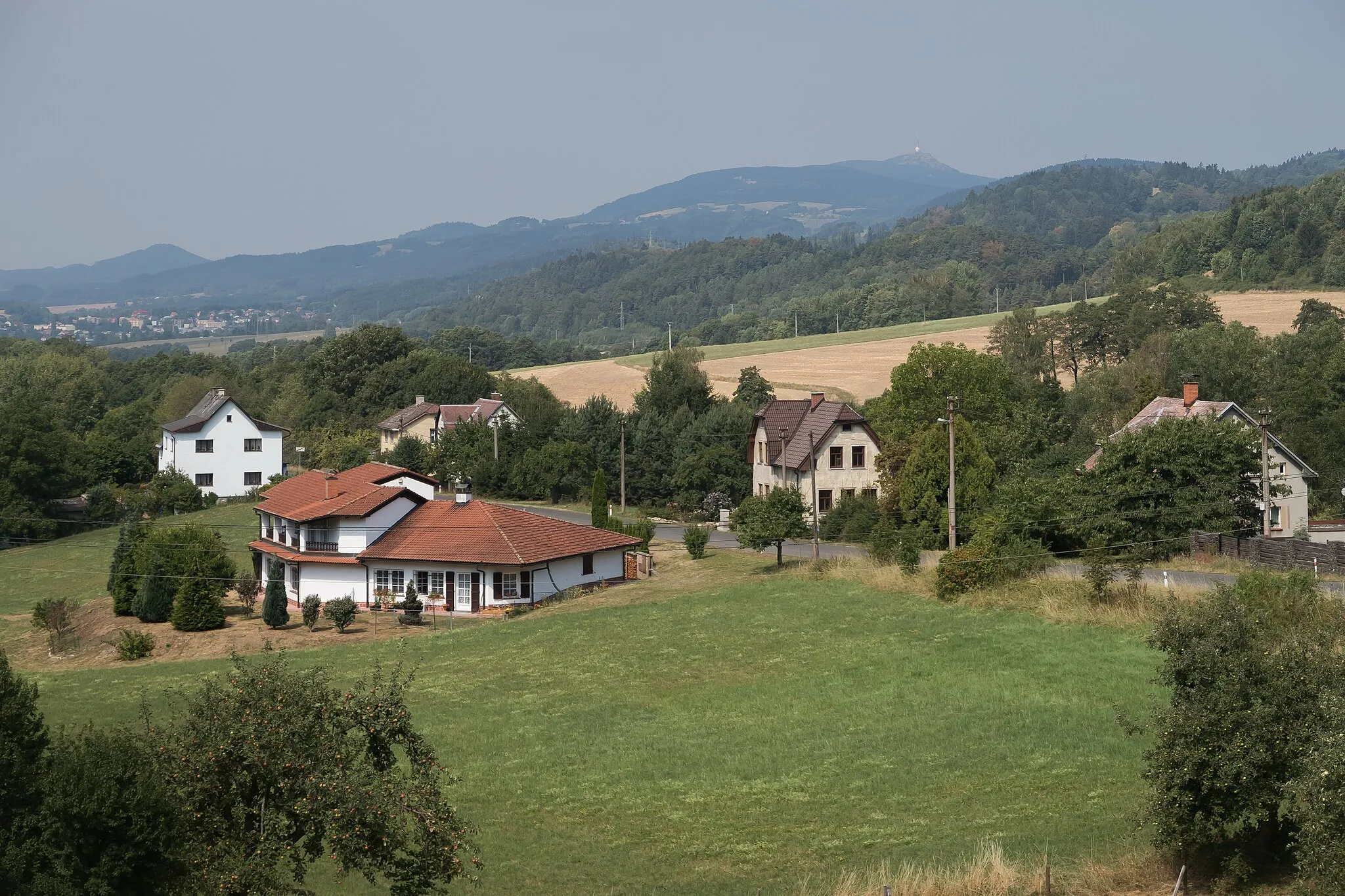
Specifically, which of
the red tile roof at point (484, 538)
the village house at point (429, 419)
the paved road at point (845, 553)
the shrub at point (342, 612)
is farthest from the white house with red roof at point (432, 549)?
the village house at point (429, 419)

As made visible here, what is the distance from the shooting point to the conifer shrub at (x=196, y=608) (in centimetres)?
4741

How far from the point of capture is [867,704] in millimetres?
30938

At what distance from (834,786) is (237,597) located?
34017mm

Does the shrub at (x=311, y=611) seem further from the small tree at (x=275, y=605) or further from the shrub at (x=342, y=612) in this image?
the shrub at (x=342, y=612)

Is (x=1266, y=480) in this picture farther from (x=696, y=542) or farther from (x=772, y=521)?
(x=696, y=542)

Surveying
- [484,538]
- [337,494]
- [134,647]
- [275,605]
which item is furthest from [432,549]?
[134,647]

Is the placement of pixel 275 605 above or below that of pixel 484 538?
below

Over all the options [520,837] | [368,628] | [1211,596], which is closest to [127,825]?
[520,837]

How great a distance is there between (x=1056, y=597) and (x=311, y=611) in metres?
25.6

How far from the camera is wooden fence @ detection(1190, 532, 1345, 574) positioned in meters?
40.9

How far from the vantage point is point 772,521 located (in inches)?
2000

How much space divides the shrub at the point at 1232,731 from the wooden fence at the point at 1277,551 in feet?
74.1

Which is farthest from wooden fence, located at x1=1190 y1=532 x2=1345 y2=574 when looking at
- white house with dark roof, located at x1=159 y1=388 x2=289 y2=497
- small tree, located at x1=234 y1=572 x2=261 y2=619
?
white house with dark roof, located at x1=159 y1=388 x2=289 y2=497

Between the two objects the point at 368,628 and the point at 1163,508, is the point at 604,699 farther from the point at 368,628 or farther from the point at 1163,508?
the point at 1163,508
